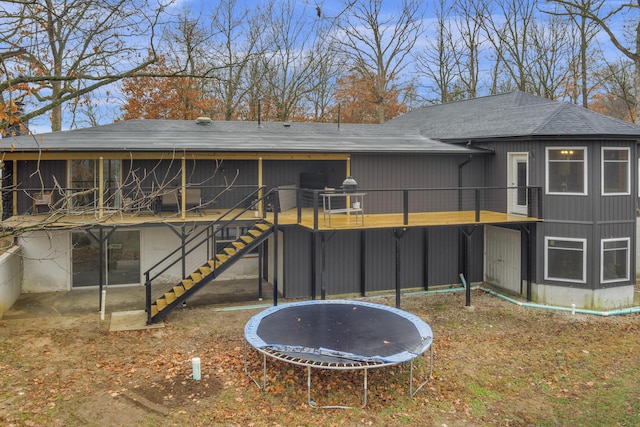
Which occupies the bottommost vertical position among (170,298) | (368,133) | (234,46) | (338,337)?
(338,337)

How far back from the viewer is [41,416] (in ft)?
22.5

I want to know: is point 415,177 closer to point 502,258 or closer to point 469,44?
point 502,258

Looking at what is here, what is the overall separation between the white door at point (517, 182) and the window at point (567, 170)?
833 mm

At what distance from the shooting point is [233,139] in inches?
590

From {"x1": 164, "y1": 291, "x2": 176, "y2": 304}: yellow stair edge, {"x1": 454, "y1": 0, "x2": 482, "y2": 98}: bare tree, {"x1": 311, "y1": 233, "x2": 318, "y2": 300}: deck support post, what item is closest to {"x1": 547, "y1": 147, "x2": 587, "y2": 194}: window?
{"x1": 311, "y1": 233, "x2": 318, "y2": 300}: deck support post

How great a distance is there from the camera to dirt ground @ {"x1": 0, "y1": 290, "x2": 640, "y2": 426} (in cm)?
709

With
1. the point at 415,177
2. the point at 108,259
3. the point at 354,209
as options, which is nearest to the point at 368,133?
the point at 415,177

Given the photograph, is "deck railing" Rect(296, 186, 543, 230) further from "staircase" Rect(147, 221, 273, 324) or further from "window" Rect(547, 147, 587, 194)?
"staircase" Rect(147, 221, 273, 324)

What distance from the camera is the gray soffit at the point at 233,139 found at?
1277 centimetres

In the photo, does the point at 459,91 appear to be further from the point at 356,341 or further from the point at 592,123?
the point at 356,341

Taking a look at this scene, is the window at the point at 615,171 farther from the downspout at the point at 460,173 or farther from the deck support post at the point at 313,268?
the deck support post at the point at 313,268

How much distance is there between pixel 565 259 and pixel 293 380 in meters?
8.62

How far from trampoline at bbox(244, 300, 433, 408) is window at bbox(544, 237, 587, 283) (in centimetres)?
542

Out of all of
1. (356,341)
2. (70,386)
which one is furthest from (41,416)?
(356,341)
